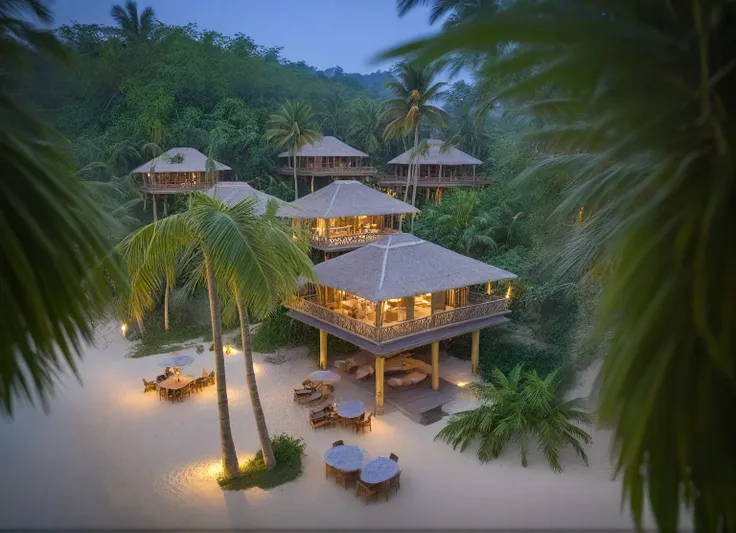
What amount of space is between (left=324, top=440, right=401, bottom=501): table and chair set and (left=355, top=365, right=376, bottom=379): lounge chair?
15.2 feet

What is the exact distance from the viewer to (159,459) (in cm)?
1008

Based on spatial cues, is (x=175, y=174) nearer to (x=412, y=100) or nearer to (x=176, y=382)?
(x=412, y=100)

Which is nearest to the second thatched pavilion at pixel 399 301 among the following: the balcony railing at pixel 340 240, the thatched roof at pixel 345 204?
the balcony railing at pixel 340 240

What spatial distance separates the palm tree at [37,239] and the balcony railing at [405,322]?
10572mm

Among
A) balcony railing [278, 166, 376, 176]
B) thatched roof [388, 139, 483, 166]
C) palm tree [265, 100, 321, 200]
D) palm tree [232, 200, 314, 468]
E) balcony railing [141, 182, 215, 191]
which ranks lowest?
palm tree [232, 200, 314, 468]

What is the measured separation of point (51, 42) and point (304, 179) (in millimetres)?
30441

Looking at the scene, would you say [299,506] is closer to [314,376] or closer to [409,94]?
[314,376]

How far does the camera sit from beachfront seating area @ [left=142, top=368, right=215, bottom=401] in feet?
43.2

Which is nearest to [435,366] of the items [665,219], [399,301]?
[399,301]

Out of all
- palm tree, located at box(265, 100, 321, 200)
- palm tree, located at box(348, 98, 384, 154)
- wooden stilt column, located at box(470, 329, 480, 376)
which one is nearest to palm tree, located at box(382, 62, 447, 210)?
palm tree, located at box(265, 100, 321, 200)

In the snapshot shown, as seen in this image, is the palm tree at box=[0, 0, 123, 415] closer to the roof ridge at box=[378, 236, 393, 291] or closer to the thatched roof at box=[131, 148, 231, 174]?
the roof ridge at box=[378, 236, 393, 291]

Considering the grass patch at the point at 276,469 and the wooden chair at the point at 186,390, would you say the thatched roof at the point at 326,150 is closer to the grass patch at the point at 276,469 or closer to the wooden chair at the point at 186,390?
the wooden chair at the point at 186,390

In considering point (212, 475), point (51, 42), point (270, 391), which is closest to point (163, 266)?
point (212, 475)

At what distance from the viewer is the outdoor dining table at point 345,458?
919 cm
